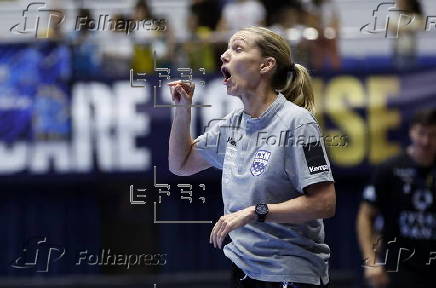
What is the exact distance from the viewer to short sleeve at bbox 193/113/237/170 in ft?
12.2

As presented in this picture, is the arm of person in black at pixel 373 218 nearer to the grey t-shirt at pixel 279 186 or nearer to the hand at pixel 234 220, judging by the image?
the grey t-shirt at pixel 279 186

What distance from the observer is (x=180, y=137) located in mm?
3781

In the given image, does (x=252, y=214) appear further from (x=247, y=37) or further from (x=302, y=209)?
(x=247, y=37)

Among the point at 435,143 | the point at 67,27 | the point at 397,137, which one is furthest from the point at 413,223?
the point at 67,27

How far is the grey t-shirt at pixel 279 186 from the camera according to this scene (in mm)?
3318

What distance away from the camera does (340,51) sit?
7.11m

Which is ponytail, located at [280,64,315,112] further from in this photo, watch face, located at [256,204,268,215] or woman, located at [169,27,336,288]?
watch face, located at [256,204,268,215]

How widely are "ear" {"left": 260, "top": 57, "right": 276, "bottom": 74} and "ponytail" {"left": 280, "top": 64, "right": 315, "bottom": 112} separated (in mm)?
110

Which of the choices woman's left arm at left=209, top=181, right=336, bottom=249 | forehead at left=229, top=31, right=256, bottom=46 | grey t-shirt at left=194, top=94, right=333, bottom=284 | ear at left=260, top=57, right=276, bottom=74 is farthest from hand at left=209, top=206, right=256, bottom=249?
forehead at left=229, top=31, right=256, bottom=46

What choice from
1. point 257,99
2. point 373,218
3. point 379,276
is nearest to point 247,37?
point 257,99

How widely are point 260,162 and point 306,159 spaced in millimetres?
181

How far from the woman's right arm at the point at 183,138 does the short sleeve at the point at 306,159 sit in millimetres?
597

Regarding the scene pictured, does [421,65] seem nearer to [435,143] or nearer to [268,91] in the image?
[435,143]

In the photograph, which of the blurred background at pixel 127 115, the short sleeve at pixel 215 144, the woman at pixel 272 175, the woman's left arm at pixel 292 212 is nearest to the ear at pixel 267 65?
the woman at pixel 272 175
